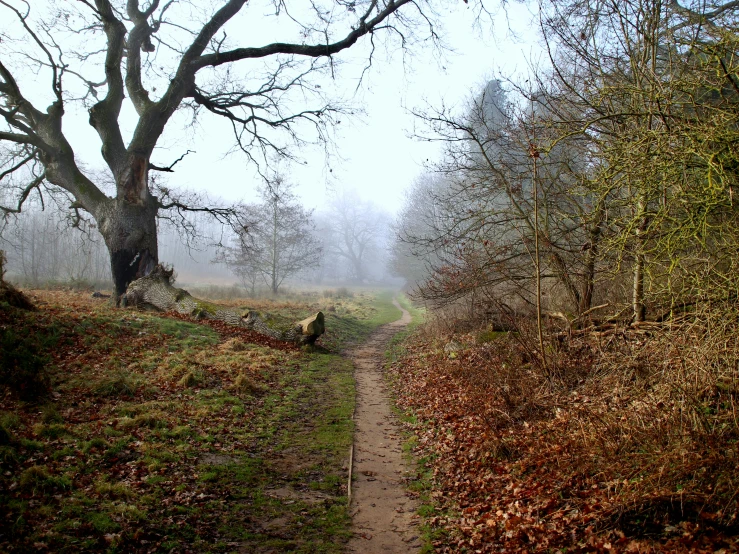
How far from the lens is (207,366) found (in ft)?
34.1

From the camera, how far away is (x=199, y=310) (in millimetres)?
15719

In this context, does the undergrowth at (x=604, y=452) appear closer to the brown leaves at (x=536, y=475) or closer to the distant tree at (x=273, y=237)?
the brown leaves at (x=536, y=475)

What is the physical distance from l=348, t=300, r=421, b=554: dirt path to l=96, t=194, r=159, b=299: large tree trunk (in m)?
9.68

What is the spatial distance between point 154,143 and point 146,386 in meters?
10.8

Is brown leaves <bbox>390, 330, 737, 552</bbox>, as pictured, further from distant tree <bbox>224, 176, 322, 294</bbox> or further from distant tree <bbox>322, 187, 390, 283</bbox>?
distant tree <bbox>322, 187, 390, 283</bbox>

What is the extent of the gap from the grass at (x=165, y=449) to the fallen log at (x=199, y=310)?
3.31m

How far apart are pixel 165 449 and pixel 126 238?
11.5 m

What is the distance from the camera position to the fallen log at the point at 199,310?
15117 millimetres

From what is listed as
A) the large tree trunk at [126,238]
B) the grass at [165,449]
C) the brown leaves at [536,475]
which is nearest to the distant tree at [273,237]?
the large tree trunk at [126,238]

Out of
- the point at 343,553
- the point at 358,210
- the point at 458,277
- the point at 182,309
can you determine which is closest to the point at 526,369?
the point at 458,277

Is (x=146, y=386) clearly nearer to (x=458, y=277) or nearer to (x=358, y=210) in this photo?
(x=458, y=277)

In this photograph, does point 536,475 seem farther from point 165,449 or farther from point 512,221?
point 512,221

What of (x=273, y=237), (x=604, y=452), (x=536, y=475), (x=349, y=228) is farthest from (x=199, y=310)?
(x=349, y=228)

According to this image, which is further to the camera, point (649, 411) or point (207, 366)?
point (207, 366)
